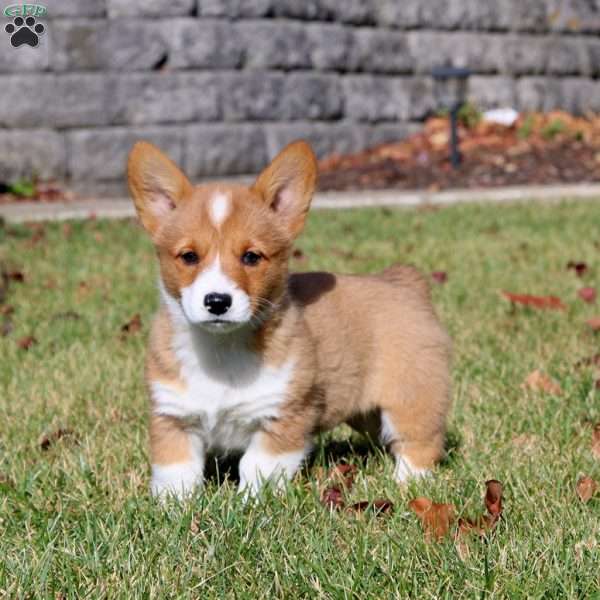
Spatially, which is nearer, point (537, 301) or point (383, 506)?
point (383, 506)

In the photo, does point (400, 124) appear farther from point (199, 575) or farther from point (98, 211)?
point (199, 575)

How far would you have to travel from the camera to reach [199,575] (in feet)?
9.10

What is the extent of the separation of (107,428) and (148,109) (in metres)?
8.71

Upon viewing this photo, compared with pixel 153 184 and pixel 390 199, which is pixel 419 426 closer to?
pixel 153 184

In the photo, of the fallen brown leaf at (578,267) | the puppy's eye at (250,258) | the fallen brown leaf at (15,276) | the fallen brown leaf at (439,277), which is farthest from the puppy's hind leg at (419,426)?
the fallen brown leaf at (15,276)

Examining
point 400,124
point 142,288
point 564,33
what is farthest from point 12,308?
point 564,33

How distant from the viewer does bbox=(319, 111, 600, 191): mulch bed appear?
1287 centimetres

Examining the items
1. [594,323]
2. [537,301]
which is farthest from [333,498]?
[537,301]

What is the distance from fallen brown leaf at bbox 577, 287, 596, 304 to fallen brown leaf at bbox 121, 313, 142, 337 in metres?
2.67

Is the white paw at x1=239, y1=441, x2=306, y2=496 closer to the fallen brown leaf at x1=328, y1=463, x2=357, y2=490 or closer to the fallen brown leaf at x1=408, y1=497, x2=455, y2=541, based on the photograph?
the fallen brown leaf at x1=328, y1=463, x2=357, y2=490

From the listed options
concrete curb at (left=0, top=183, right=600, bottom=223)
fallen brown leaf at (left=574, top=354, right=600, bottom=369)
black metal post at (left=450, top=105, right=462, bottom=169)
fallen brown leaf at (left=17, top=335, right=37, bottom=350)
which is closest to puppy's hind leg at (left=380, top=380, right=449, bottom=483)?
fallen brown leaf at (left=574, top=354, right=600, bottom=369)

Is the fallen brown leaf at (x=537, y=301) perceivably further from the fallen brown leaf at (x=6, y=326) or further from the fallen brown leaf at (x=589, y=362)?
the fallen brown leaf at (x=6, y=326)

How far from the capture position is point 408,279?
4.15 m

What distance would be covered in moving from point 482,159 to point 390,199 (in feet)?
8.36
